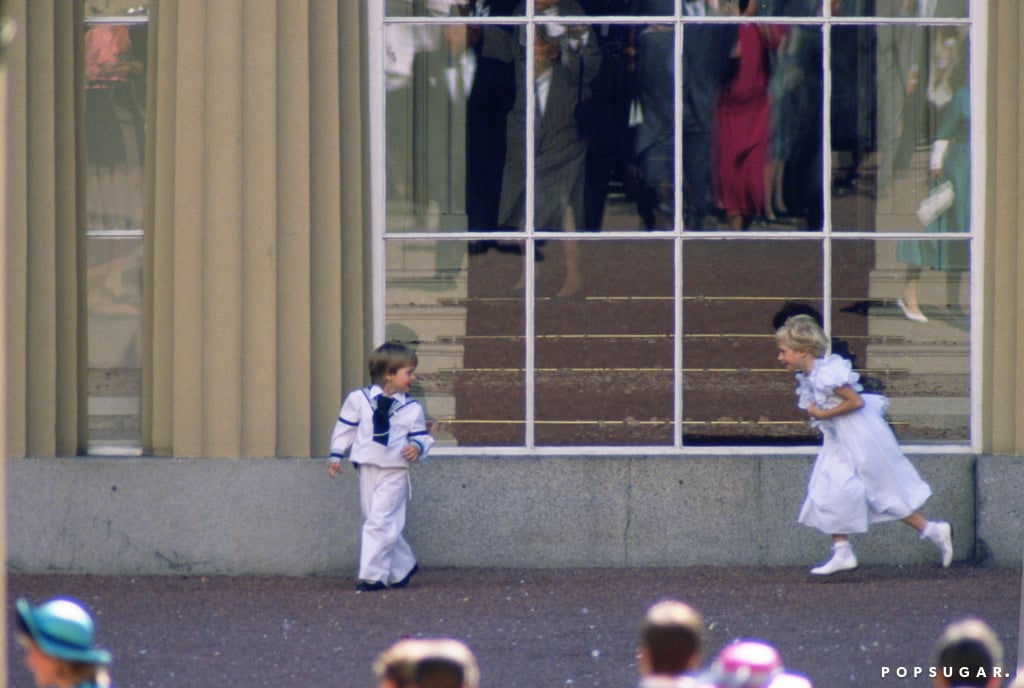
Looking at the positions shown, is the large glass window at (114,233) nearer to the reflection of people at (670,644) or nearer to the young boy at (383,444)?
the young boy at (383,444)

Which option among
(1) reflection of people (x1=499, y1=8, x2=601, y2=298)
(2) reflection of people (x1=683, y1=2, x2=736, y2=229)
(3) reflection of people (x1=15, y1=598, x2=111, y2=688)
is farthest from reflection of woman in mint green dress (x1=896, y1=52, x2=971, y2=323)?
(3) reflection of people (x1=15, y1=598, x2=111, y2=688)

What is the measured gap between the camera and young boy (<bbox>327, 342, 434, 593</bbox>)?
8938 millimetres

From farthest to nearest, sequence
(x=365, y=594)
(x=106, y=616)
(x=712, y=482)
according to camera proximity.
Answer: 1. (x=712, y=482)
2. (x=365, y=594)
3. (x=106, y=616)

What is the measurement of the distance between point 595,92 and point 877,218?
194 cm

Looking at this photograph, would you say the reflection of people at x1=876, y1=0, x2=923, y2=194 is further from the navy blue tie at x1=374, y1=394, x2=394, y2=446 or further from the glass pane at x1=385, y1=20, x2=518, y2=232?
the navy blue tie at x1=374, y1=394, x2=394, y2=446

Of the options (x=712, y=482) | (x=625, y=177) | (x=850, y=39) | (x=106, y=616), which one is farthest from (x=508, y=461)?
(x=850, y=39)

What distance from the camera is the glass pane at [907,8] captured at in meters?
9.85

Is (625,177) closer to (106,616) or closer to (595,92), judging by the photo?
(595,92)

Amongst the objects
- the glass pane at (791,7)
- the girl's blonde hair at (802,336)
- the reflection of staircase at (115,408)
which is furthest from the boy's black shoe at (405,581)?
the glass pane at (791,7)

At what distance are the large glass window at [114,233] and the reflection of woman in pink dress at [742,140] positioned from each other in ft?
11.8

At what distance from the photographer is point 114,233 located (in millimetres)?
9703

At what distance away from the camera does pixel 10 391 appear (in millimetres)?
9438

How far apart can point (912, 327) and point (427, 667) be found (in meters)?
7.10

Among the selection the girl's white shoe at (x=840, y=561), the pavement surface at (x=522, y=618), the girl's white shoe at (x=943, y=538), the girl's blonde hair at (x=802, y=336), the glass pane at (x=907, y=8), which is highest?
the glass pane at (x=907, y=8)
